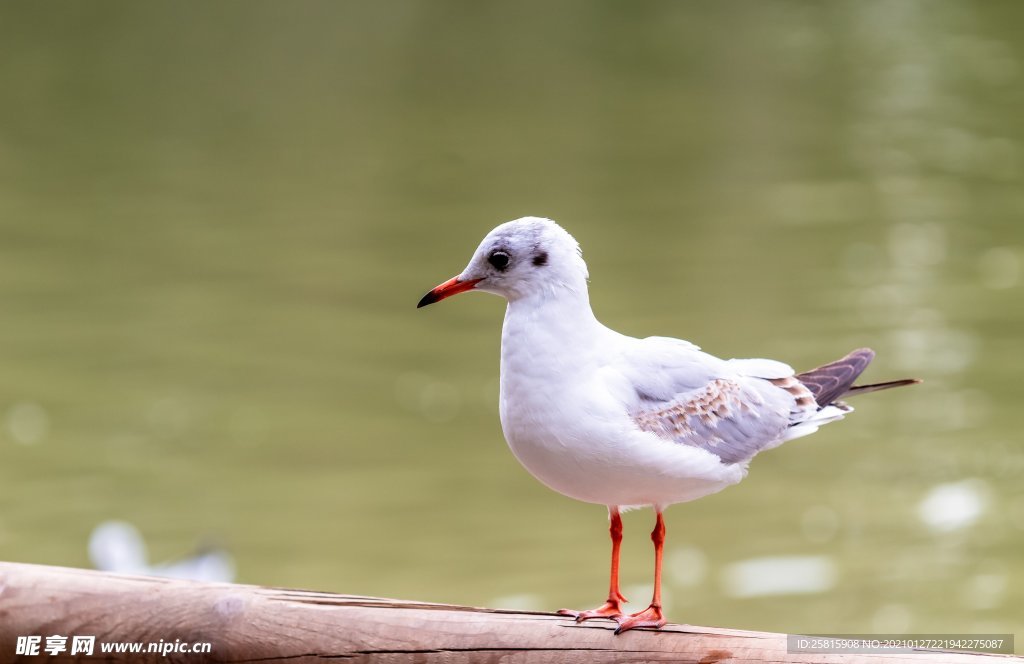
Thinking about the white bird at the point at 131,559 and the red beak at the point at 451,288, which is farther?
the white bird at the point at 131,559

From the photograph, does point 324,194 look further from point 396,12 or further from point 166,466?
point 396,12

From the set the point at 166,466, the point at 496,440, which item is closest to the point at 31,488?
the point at 166,466

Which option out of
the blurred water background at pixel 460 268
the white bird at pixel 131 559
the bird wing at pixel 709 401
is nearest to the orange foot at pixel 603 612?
the bird wing at pixel 709 401

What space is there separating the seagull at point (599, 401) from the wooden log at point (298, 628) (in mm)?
55

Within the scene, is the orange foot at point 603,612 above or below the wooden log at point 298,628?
above

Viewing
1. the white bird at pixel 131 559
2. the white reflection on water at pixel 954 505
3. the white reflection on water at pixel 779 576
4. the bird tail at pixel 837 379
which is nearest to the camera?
the bird tail at pixel 837 379

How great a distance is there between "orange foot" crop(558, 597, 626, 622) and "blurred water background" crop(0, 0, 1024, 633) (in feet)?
7.24

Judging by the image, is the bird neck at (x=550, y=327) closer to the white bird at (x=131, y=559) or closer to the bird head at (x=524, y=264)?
the bird head at (x=524, y=264)


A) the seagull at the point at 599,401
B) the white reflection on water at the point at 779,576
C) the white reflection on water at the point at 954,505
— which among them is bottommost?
the seagull at the point at 599,401

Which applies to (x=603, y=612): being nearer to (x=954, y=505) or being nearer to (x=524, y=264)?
(x=524, y=264)

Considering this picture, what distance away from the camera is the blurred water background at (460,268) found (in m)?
4.49

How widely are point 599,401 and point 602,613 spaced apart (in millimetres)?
285

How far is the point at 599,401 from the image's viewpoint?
1683 mm

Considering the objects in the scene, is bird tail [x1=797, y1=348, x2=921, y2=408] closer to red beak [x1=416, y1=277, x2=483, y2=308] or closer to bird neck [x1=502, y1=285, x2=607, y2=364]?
bird neck [x1=502, y1=285, x2=607, y2=364]
